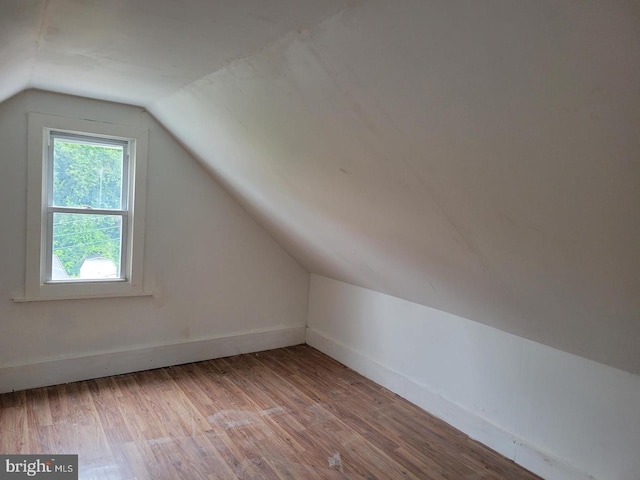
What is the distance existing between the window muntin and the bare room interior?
0.02 metres

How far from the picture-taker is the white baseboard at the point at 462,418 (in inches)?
97.5

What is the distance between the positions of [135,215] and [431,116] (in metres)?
2.70

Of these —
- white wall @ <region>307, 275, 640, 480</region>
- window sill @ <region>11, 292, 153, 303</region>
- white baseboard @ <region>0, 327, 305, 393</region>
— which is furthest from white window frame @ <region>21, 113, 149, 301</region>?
white wall @ <region>307, 275, 640, 480</region>

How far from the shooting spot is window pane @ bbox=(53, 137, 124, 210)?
3264mm

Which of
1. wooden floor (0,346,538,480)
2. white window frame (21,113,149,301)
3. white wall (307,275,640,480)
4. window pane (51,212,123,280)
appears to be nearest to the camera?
white wall (307,275,640,480)

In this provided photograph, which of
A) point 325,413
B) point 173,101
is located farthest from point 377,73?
point 325,413

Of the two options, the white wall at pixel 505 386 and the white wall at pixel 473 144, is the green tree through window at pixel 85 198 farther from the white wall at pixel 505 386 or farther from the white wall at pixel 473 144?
the white wall at pixel 505 386

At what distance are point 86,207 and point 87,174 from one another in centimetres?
25

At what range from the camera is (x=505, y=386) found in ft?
8.98

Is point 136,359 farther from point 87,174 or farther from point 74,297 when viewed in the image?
point 87,174

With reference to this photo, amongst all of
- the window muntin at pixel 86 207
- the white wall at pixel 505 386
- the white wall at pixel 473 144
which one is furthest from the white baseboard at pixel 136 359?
the white wall at pixel 473 144

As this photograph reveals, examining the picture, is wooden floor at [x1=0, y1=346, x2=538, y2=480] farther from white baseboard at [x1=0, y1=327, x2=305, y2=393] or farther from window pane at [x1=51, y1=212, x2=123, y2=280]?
window pane at [x1=51, y1=212, x2=123, y2=280]

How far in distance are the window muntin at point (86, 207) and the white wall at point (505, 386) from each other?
207cm

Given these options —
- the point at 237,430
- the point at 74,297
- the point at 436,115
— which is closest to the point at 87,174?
the point at 74,297
